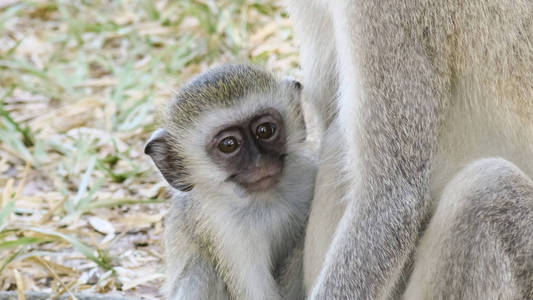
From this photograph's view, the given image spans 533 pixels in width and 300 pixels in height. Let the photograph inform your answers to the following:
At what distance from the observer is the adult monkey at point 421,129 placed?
3.80 meters

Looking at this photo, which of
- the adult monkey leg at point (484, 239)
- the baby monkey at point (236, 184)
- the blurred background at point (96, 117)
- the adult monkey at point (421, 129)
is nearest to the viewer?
the adult monkey leg at point (484, 239)

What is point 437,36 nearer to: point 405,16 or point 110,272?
point 405,16

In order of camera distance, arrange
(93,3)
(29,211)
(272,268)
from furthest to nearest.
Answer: (93,3) → (29,211) → (272,268)

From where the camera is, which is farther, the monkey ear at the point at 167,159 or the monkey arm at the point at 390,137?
the monkey ear at the point at 167,159

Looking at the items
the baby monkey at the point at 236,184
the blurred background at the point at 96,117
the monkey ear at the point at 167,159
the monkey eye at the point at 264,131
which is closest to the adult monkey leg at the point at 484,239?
the baby monkey at the point at 236,184

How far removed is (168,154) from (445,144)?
4.93ft

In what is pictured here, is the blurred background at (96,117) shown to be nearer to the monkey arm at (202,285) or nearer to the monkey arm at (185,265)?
the monkey arm at (185,265)

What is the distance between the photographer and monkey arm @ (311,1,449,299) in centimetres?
383

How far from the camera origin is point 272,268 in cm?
471

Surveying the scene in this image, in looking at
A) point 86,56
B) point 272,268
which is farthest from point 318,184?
point 86,56

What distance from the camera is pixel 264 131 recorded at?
4.70m

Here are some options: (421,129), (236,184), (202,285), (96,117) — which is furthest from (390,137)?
(96,117)

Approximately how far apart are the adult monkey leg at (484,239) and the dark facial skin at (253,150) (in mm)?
1101

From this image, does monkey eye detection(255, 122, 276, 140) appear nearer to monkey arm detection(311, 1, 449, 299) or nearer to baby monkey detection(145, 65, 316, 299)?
baby monkey detection(145, 65, 316, 299)
